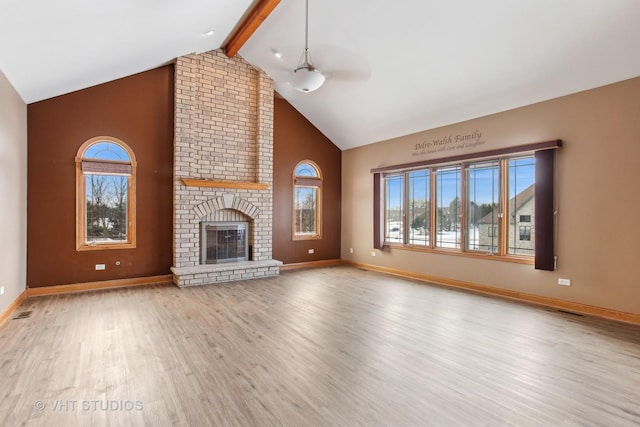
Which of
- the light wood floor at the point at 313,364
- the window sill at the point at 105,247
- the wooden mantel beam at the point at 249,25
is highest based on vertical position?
the wooden mantel beam at the point at 249,25

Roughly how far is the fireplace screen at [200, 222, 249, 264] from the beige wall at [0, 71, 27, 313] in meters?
2.54

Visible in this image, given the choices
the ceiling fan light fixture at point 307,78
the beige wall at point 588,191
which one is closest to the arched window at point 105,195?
the ceiling fan light fixture at point 307,78

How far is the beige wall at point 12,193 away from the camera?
155 inches

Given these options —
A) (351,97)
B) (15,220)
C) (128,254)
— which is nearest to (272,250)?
(128,254)

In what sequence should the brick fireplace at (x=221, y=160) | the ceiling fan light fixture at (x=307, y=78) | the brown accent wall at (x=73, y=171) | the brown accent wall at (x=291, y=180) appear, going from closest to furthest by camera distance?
1. the ceiling fan light fixture at (x=307, y=78)
2. the brown accent wall at (x=73, y=171)
3. the brick fireplace at (x=221, y=160)
4. the brown accent wall at (x=291, y=180)

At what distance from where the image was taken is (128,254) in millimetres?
5801

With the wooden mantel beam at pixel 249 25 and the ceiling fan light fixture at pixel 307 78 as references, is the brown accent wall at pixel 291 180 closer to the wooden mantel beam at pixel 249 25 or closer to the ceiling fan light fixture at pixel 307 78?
the wooden mantel beam at pixel 249 25

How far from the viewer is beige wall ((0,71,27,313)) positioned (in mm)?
3926

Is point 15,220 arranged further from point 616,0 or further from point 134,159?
point 616,0

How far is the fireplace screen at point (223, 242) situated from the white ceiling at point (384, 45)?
118 inches

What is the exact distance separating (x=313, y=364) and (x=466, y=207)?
419cm

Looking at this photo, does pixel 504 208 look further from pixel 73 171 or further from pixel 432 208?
pixel 73 171

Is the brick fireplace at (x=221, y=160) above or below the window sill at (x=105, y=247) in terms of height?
above

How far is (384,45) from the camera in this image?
4945 mm
